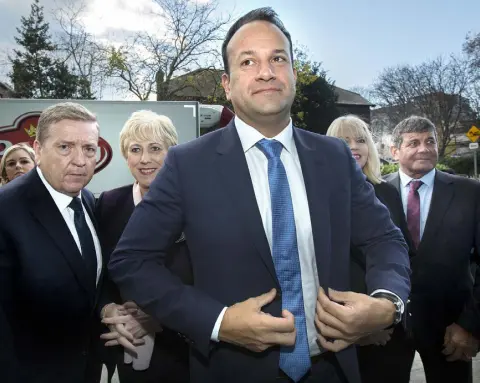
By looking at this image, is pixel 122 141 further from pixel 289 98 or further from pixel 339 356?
pixel 339 356

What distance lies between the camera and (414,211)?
9.62ft

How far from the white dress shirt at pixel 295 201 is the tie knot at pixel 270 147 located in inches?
0.5

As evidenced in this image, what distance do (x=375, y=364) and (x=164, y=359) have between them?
1.35 meters

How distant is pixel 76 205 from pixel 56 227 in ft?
0.80

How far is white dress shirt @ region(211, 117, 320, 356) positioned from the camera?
4.70ft

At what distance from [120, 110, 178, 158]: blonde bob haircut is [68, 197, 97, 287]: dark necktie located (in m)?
0.71

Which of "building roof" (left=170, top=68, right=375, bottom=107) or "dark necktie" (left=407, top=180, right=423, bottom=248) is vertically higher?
"building roof" (left=170, top=68, right=375, bottom=107)

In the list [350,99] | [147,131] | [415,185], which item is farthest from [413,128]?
[350,99]

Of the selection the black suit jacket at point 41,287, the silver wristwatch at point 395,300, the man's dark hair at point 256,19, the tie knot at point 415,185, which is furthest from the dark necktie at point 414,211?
the black suit jacket at point 41,287

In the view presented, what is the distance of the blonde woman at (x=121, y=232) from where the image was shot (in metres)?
2.23

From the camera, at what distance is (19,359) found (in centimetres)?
180

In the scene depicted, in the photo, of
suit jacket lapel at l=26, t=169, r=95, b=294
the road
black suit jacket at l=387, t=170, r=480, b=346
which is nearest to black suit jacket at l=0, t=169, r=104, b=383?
suit jacket lapel at l=26, t=169, r=95, b=294

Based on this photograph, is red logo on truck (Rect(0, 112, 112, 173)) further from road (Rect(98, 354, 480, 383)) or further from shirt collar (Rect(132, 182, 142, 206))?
shirt collar (Rect(132, 182, 142, 206))

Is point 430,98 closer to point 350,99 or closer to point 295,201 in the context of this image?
point 350,99
